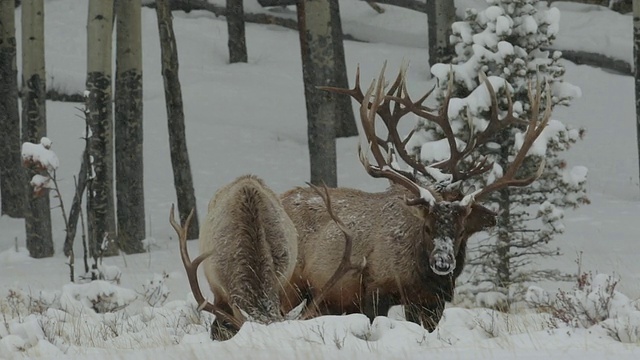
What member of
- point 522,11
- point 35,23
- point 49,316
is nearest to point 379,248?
point 49,316

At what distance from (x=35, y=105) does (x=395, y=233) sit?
31.0 ft

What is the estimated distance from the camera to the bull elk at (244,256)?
7598 millimetres

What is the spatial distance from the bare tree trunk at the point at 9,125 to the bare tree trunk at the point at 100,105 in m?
3.70

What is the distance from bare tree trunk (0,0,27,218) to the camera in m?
19.2

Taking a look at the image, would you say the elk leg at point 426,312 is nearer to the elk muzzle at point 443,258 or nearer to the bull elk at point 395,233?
the bull elk at point 395,233

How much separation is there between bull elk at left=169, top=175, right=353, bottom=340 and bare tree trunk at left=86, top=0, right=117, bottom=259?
7.25 metres

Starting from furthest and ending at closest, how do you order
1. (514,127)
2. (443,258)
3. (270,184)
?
1. (270,184)
2. (514,127)
3. (443,258)

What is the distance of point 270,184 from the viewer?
20969 mm

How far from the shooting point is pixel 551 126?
41.8 ft

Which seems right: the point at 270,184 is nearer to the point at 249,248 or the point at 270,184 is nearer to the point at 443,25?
the point at 443,25

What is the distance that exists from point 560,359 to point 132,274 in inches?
376

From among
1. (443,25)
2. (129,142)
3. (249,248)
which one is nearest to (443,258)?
(249,248)

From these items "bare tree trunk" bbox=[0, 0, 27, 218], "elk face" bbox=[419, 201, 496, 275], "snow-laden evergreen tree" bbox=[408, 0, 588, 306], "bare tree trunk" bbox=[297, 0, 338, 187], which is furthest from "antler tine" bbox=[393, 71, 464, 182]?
"bare tree trunk" bbox=[0, 0, 27, 218]

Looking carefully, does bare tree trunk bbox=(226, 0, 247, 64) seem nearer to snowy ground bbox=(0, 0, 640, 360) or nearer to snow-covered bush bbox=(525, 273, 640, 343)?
snowy ground bbox=(0, 0, 640, 360)
